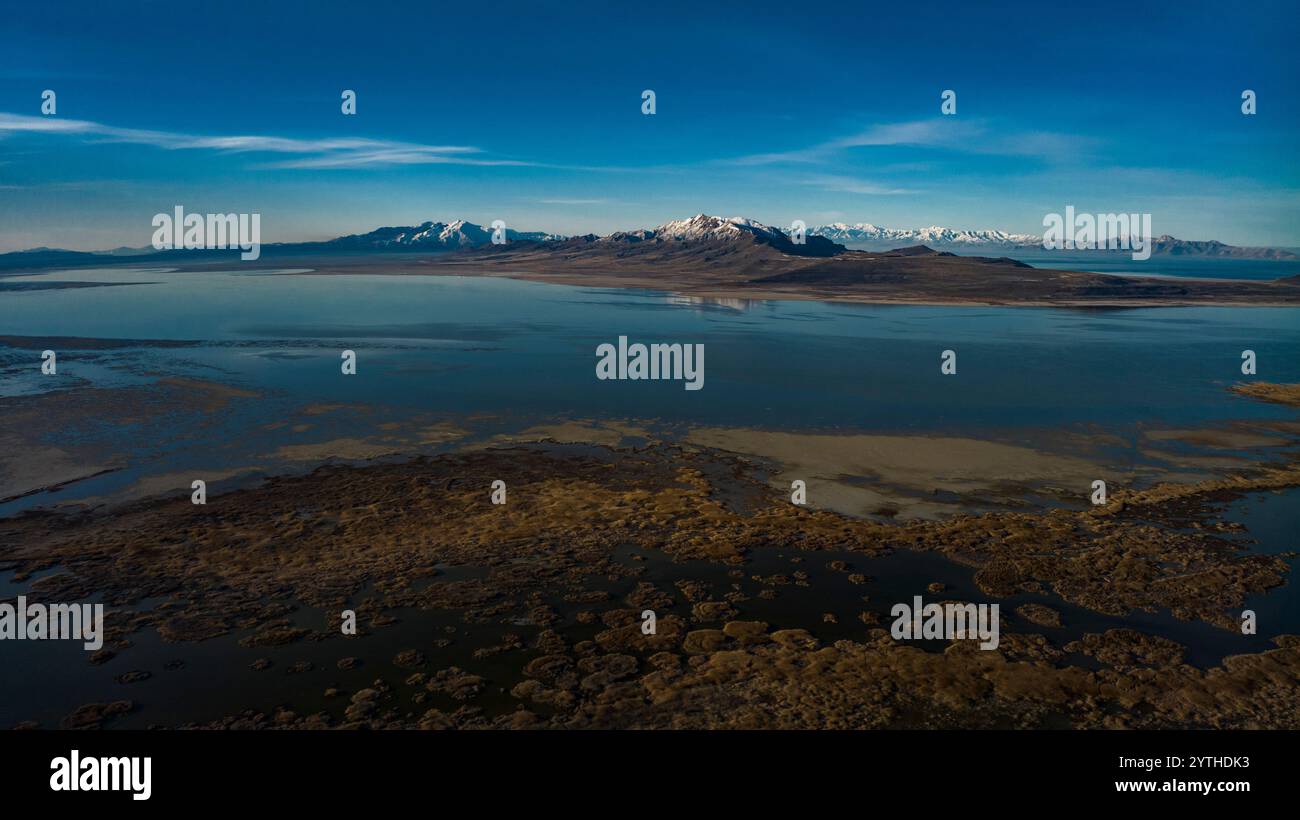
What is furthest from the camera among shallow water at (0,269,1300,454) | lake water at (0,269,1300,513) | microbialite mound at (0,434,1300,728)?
shallow water at (0,269,1300,454)

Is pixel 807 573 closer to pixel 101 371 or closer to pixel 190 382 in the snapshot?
pixel 190 382

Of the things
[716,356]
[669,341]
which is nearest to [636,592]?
[716,356]

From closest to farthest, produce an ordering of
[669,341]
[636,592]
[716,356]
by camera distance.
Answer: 1. [636,592]
2. [716,356]
3. [669,341]

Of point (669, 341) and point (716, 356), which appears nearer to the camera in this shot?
point (716, 356)

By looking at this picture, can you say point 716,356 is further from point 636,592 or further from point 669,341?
point 636,592

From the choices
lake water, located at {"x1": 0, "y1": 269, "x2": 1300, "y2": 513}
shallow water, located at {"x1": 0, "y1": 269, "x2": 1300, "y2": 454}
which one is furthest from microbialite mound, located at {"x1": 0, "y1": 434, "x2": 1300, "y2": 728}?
shallow water, located at {"x1": 0, "y1": 269, "x2": 1300, "y2": 454}

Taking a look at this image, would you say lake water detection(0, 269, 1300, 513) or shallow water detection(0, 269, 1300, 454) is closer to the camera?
lake water detection(0, 269, 1300, 513)

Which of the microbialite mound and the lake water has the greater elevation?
the lake water

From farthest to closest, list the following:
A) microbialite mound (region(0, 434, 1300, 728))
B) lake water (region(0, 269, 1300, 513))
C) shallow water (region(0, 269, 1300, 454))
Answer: shallow water (region(0, 269, 1300, 454)), lake water (region(0, 269, 1300, 513)), microbialite mound (region(0, 434, 1300, 728))

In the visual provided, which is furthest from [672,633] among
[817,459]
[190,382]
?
[190,382]

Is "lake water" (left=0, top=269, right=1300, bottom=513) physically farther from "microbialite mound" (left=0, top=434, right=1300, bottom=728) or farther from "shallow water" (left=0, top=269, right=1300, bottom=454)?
"microbialite mound" (left=0, top=434, right=1300, bottom=728)
